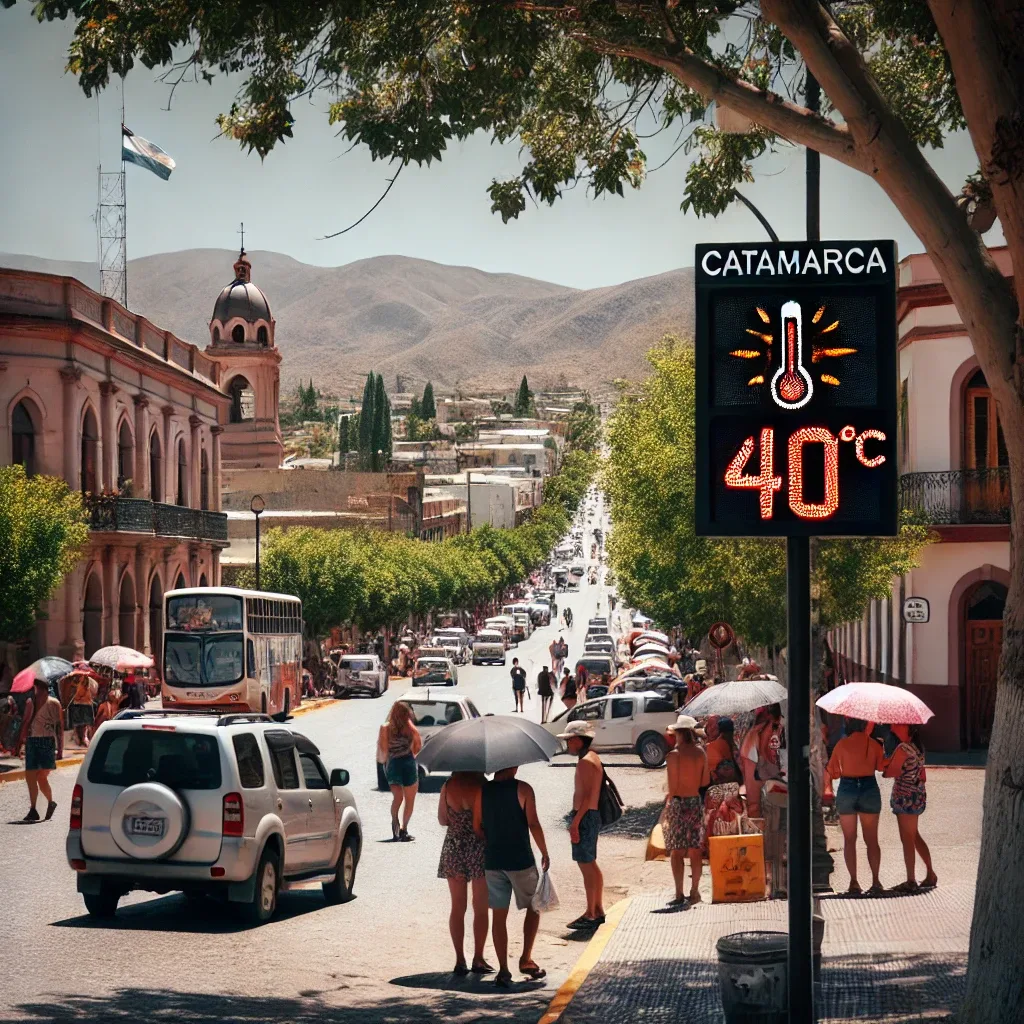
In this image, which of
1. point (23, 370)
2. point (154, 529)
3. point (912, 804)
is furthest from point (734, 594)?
point (154, 529)

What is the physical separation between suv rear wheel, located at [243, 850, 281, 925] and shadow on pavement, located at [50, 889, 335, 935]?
10 cm

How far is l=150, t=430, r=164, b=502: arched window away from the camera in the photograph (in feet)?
186

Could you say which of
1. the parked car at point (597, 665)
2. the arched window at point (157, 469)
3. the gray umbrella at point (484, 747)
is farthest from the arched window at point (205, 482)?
the gray umbrella at point (484, 747)

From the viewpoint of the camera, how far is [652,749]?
3331cm

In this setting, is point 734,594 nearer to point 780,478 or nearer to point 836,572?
point 836,572

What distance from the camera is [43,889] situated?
15.7 metres

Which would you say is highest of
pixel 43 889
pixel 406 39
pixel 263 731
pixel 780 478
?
pixel 406 39

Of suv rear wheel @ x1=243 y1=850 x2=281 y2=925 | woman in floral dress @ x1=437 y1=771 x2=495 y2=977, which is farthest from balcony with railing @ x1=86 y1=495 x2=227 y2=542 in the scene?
woman in floral dress @ x1=437 y1=771 x2=495 y2=977

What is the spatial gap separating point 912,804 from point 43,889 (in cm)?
798

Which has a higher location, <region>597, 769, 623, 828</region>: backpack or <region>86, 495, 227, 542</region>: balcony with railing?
<region>86, 495, 227, 542</region>: balcony with railing

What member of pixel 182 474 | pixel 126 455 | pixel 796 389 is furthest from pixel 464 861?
pixel 182 474

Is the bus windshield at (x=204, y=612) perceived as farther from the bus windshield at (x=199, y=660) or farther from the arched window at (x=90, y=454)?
the arched window at (x=90, y=454)

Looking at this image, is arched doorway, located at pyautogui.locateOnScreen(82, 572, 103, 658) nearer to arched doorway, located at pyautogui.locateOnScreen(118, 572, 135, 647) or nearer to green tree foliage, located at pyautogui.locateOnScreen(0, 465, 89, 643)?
arched doorway, located at pyautogui.locateOnScreen(118, 572, 135, 647)

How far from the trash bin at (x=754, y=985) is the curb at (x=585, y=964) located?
143 centimetres
